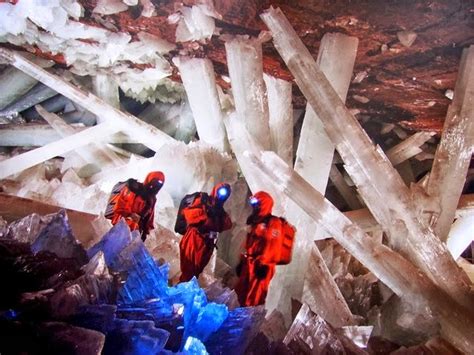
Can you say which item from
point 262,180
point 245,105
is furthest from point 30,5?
point 262,180

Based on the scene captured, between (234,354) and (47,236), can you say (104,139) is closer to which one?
(47,236)

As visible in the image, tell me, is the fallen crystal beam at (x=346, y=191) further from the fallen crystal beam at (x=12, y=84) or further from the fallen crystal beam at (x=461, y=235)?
the fallen crystal beam at (x=12, y=84)

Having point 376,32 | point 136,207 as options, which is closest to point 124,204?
point 136,207

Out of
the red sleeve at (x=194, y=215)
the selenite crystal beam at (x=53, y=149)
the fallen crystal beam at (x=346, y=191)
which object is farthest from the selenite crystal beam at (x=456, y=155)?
the selenite crystal beam at (x=53, y=149)

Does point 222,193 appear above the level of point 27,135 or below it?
below

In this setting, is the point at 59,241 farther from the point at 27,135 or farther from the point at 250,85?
the point at 27,135

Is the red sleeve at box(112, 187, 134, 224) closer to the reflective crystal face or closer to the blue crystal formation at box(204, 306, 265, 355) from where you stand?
the reflective crystal face
